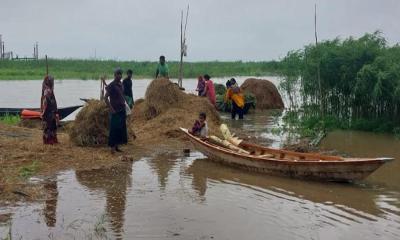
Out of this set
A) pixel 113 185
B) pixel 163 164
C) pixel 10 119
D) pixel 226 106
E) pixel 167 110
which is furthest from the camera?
pixel 226 106

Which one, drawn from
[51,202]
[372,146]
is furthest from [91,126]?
[372,146]

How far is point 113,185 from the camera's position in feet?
28.1

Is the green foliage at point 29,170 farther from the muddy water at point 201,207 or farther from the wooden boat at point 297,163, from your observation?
the wooden boat at point 297,163

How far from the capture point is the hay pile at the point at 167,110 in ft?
46.5

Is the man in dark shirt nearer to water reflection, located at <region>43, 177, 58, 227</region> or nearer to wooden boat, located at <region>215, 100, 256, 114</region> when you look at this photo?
water reflection, located at <region>43, 177, 58, 227</region>

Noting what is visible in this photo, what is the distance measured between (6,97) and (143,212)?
23151mm

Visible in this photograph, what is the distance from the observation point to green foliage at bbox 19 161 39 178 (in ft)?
28.9

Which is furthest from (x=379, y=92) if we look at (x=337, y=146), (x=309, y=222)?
(x=309, y=222)

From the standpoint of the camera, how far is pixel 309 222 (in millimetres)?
6910

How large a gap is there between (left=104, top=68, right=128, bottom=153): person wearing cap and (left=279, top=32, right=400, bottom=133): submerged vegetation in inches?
260

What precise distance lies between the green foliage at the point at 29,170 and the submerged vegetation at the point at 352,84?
864 centimetres

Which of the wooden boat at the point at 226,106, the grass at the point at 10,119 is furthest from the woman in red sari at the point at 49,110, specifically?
the wooden boat at the point at 226,106

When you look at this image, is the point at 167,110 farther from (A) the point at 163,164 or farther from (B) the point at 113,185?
(B) the point at 113,185

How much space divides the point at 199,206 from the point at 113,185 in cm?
168
